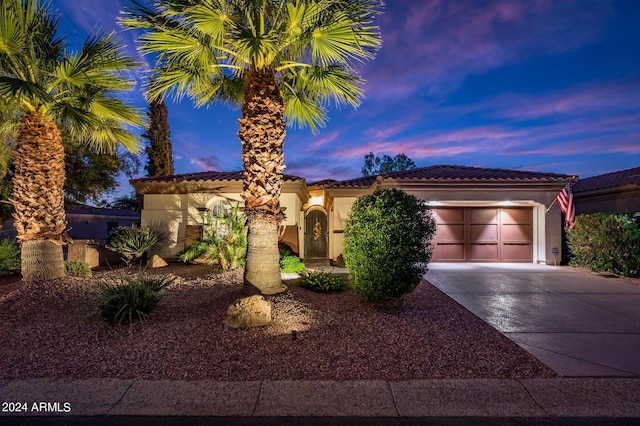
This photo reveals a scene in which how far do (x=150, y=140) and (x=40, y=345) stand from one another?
61.9 ft

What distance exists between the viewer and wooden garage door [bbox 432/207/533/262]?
1273 cm

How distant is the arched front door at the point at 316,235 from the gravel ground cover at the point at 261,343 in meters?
9.40

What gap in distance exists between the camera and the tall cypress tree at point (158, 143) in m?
20.5

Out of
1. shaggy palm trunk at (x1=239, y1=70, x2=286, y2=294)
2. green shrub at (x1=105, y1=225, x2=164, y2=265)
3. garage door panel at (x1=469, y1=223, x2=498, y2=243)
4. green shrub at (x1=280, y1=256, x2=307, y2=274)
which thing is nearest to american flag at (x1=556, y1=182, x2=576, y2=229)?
garage door panel at (x1=469, y1=223, x2=498, y2=243)

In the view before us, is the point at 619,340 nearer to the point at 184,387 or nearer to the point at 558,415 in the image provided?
the point at 558,415

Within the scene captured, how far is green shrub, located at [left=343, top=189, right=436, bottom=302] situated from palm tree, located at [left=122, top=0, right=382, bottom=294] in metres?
1.79

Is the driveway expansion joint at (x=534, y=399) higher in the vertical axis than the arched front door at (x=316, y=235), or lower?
lower

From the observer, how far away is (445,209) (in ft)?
42.3

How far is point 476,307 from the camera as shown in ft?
20.9

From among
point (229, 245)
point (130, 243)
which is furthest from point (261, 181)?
point (130, 243)

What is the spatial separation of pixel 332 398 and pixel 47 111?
8.51m

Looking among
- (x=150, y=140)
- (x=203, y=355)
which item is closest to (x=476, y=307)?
(x=203, y=355)

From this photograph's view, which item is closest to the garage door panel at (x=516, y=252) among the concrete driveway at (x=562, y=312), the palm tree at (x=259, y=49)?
the concrete driveway at (x=562, y=312)

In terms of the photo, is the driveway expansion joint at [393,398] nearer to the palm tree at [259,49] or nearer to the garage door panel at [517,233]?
the palm tree at [259,49]
